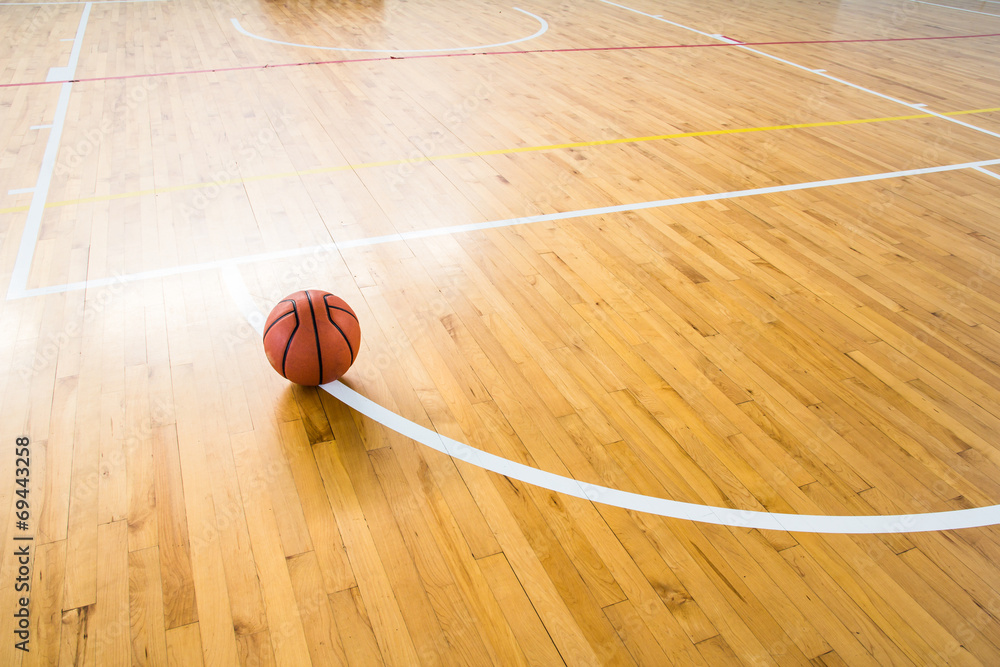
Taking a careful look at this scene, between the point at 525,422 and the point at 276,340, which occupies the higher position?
the point at 276,340

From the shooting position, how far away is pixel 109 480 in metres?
2.49

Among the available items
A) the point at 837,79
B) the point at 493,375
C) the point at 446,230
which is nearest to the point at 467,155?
the point at 446,230

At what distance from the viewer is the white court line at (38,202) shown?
3.52 m

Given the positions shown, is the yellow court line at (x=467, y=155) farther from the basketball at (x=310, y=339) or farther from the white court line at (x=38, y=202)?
the basketball at (x=310, y=339)

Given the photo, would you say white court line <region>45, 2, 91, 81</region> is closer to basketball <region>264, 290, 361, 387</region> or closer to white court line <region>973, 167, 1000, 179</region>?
basketball <region>264, 290, 361, 387</region>

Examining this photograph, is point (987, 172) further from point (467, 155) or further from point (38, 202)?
point (38, 202)

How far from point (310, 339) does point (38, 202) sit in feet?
8.67

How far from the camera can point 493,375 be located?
3.10 meters

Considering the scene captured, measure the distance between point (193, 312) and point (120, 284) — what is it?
50cm

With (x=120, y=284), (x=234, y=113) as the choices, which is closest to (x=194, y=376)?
(x=120, y=284)

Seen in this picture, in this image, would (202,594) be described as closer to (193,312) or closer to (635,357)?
(193,312)

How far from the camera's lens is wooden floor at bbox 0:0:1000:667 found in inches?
85.2

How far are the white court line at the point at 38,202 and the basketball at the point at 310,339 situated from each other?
1602 mm

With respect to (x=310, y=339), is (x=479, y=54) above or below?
below
